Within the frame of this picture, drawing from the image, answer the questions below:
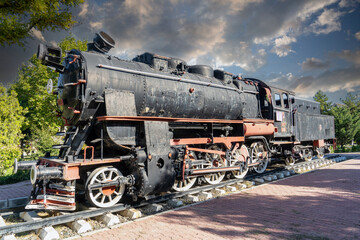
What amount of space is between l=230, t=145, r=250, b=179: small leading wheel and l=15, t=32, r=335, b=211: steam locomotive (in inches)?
1.7

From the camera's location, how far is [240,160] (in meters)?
8.52

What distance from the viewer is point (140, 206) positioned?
5.73 meters

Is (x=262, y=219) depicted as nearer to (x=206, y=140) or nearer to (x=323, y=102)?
(x=206, y=140)

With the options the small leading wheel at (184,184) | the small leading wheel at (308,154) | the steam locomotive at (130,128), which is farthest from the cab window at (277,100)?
the small leading wheel at (184,184)

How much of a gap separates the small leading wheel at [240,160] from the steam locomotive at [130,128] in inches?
1.7

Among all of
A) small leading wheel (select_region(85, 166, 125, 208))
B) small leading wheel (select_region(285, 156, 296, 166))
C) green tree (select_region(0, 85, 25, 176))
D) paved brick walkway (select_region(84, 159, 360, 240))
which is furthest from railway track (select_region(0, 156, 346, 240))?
green tree (select_region(0, 85, 25, 176))

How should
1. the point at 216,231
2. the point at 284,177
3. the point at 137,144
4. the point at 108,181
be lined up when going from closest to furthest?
1. the point at 216,231
2. the point at 108,181
3. the point at 137,144
4. the point at 284,177

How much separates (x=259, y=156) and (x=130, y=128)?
6.39 meters

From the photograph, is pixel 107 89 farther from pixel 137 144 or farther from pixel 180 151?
pixel 180 151

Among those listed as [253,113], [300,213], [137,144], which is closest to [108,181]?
[137,144]

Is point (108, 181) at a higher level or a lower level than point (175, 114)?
lower

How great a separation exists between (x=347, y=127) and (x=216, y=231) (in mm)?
25273

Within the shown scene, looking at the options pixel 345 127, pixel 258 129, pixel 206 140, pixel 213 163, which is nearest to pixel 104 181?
pixel 206 140

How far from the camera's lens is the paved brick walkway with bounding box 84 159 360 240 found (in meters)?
4.09
